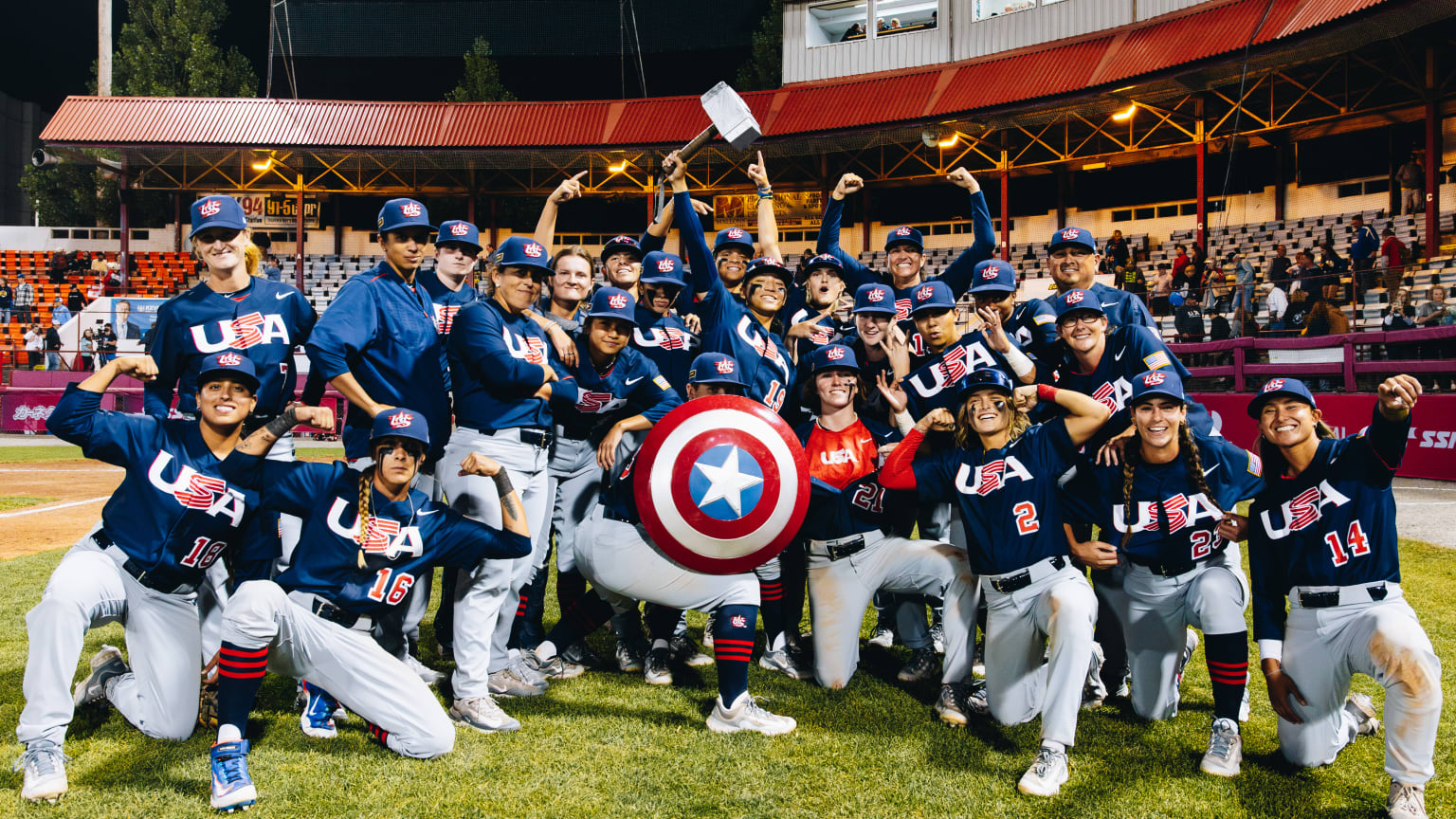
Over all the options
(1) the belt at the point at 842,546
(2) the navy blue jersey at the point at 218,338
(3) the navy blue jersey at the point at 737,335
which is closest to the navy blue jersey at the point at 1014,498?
(1) the belt at the point at 842,546

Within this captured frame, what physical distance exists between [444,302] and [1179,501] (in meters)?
4.22

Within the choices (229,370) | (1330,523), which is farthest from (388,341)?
(1330,523)

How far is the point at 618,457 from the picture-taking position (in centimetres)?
579

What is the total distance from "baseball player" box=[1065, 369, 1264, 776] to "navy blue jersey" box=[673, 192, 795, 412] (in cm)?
209

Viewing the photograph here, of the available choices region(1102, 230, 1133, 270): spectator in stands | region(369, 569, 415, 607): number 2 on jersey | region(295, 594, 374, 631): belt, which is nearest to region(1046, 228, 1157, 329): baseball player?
region(369, 569, 415, 607): number 2 on jersey

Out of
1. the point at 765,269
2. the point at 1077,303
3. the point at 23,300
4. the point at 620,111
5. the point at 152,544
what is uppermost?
the point at 620,111

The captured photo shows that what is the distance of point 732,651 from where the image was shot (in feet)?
15.1

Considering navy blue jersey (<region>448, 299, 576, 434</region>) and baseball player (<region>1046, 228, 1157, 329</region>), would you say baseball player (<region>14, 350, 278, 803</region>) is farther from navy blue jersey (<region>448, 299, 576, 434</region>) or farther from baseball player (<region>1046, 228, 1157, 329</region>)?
baseball player (<region>1046, 228, 1157, 329</region>)

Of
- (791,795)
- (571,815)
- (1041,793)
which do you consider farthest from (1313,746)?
(571,815)

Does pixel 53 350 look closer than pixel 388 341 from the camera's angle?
No

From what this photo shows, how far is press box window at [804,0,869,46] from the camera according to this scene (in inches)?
1126

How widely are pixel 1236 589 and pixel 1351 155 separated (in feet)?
83.7

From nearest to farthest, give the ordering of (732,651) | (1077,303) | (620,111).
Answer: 1. (732,651)
2. (1077,303)
3. (620,111)

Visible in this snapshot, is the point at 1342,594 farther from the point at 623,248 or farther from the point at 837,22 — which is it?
the point at 837,22
